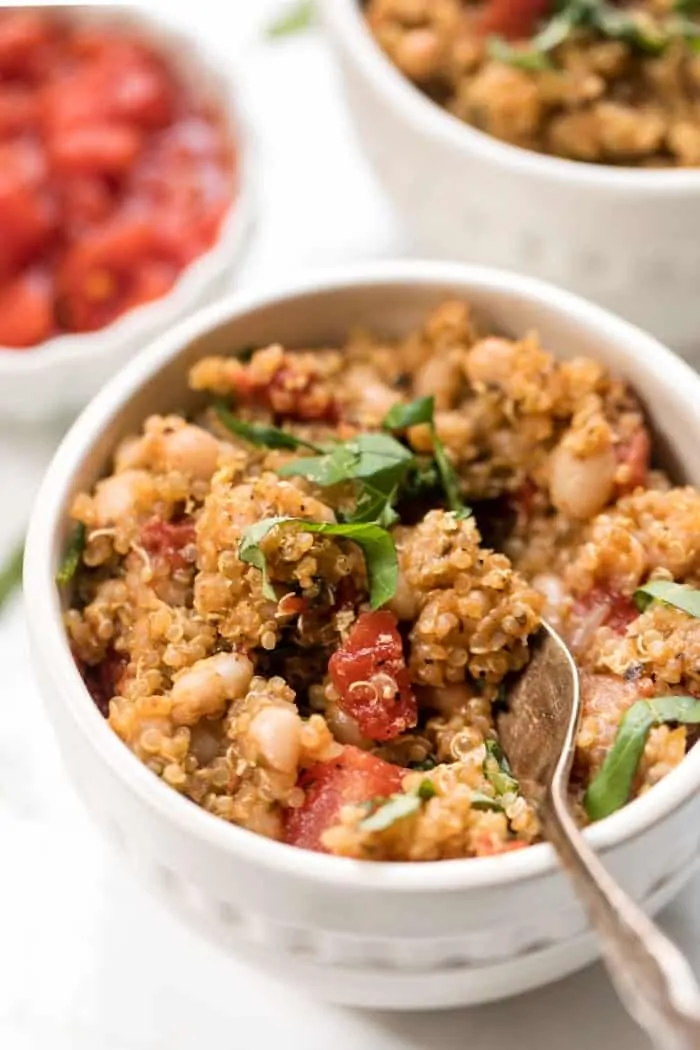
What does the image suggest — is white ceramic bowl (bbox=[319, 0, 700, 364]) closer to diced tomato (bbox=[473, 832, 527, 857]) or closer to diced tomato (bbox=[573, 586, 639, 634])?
diced tomato (bbox=[573, 586, 639, 634])

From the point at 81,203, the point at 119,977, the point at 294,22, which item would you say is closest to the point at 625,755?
the point at 119,977

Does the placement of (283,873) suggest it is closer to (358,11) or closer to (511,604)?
(511,604)

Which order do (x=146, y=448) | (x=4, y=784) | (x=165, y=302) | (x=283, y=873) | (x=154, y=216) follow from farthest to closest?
(x=154, y=216) < (x=165, y=302) < (x=4, y=784) < (x=146, y=448) < (x=283, y=873)

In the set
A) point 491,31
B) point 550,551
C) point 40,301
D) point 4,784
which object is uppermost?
point 491,31

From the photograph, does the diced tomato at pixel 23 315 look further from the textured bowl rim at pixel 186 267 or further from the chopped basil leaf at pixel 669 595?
the chopped basil leaf at pixel 669 595

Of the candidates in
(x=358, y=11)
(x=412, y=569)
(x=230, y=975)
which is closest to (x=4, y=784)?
(x=230, y=975)
